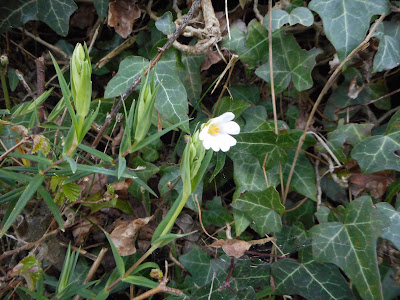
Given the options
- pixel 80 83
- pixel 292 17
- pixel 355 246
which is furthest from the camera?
pixel 292 17

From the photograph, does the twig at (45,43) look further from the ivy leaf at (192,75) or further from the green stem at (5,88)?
the ivy leaf at (192,75)

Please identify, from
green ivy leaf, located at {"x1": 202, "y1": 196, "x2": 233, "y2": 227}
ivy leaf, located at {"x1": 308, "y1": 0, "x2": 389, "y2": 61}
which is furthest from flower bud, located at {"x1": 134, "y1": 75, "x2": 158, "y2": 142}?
ivy leaf, located at {"x1": 308, "y1": 0, "x2": 389, "y2": 61}

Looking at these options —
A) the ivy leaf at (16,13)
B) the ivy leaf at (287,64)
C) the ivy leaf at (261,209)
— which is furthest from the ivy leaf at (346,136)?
the ivy leaf at (16,13)

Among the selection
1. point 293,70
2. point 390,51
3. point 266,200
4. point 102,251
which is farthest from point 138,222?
point 390,51

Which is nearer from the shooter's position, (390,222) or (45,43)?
(390,222)

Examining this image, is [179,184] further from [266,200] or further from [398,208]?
[398,208]

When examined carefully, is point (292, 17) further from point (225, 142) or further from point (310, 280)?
point (310, 280)

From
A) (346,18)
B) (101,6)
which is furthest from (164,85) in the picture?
(346,18)
